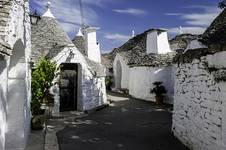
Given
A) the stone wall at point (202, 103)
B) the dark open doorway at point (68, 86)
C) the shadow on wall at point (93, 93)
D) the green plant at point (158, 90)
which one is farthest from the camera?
the green plant at point (158, 90)

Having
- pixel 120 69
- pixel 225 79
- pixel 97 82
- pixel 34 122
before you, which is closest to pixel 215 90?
pixel 225 79

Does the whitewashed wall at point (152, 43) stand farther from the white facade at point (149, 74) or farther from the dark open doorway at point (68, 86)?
the dark open doorway at point (68, 86)

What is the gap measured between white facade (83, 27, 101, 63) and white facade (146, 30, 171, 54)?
4349 mm

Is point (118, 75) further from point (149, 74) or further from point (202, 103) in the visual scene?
point (202, 103)

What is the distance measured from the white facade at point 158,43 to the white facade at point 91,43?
4349 millimetres

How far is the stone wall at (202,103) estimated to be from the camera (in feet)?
23.4

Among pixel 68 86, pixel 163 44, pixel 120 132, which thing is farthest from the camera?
pixel 163 44

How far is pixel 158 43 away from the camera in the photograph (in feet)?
83.6

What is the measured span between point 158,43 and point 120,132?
14.3m

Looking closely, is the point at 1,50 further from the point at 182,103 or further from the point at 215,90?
the point at 182,103

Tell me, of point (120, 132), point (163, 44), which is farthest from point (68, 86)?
point (163, 44)

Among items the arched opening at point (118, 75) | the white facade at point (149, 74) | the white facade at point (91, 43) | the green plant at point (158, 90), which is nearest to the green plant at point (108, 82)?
the arched opening at point (118, 75)

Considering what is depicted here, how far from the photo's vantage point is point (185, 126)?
9750 millimetres

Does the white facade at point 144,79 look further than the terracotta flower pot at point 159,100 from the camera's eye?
Yes
